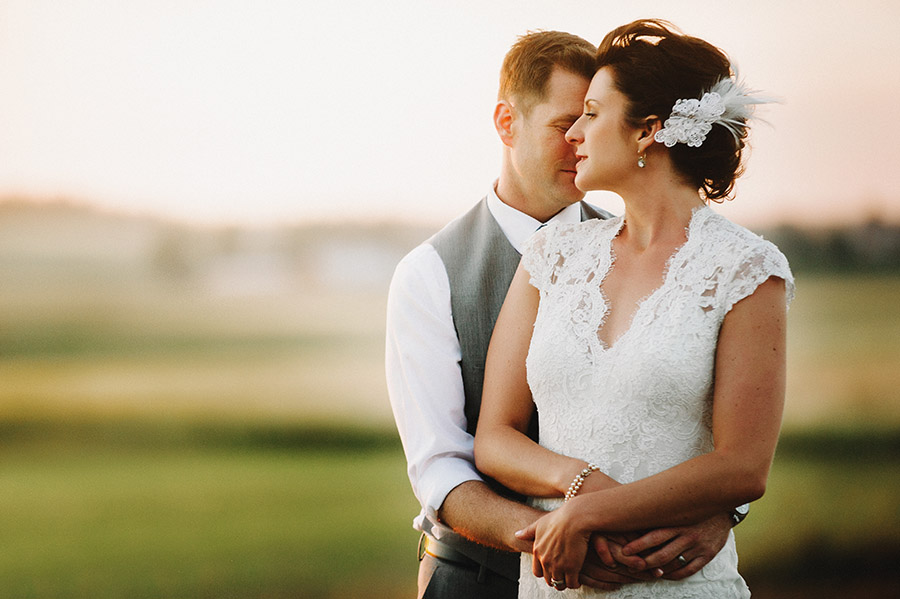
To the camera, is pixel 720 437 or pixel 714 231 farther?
pixel 714 231

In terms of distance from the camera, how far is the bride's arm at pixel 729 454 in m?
1.29

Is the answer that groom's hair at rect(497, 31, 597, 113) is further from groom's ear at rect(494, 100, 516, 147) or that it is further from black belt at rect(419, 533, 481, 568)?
black belt at rect(419, 533, 481, 568)

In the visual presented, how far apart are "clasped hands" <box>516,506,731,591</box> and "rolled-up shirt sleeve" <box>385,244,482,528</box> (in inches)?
13.0

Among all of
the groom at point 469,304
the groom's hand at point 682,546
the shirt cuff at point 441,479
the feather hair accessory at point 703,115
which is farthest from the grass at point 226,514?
the feather hair accessory at point 703,115

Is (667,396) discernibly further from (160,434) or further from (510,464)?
(160,434)

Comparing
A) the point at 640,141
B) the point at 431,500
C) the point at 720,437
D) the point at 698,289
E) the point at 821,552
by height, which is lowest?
the point at 821,552

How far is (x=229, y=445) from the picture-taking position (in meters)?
2.87

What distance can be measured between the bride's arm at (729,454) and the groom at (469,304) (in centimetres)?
35

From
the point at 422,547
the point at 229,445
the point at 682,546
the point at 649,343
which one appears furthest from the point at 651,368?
the point at 229,445

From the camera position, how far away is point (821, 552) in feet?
10.5

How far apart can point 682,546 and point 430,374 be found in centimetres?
65

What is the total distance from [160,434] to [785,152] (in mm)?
2487

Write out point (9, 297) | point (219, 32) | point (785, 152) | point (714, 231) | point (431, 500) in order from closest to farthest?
point (714, 231) < point (431, 500) < point (9, 297) < point (219, 32) < point (785, 152)

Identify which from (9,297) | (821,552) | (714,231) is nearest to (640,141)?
(714,231)
